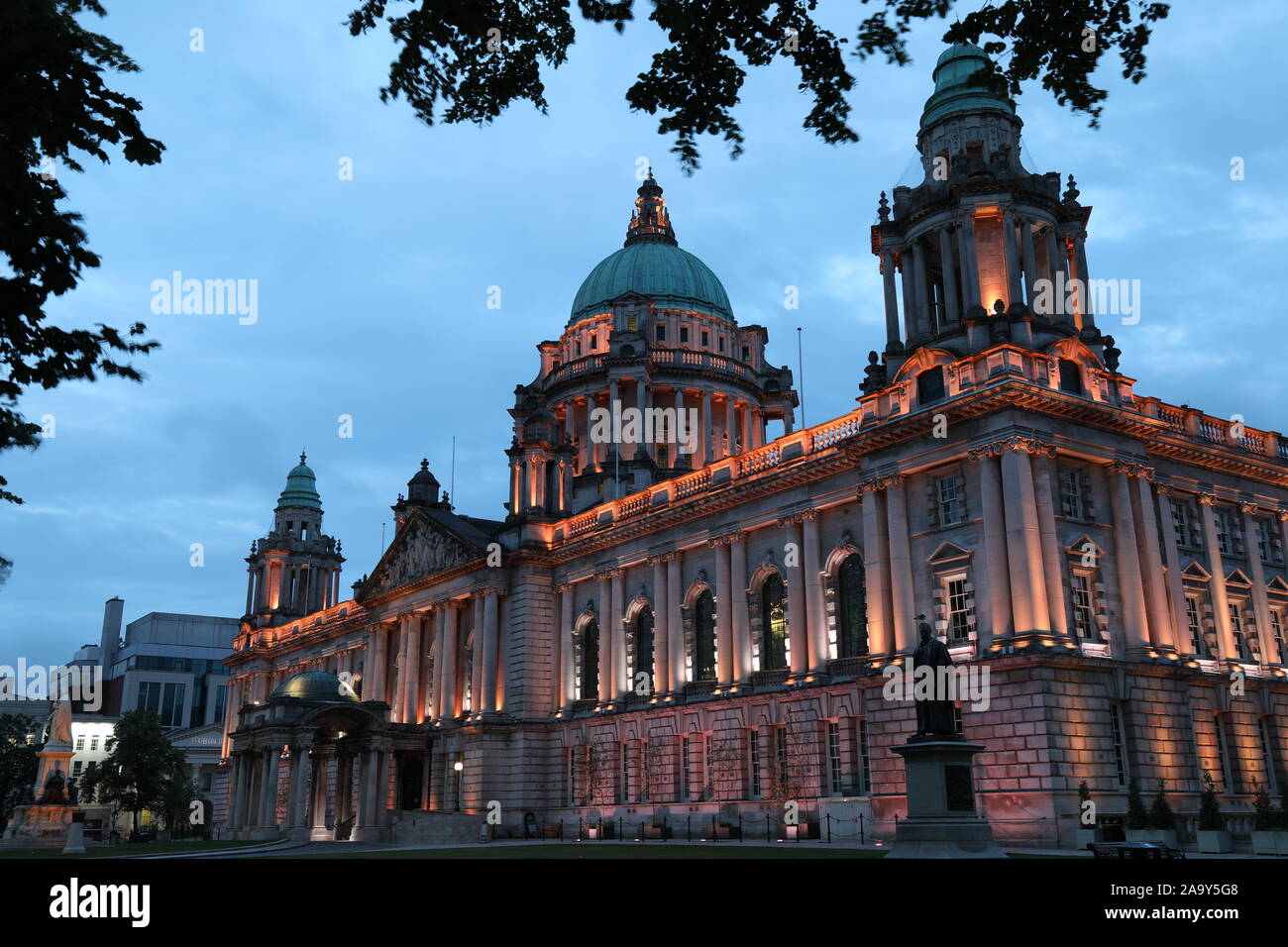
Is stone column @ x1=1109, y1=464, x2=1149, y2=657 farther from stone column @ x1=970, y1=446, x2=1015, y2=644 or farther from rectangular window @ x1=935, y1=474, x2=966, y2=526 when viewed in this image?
rectangular window @ x1=935, y1=474, x2=966, y2=526

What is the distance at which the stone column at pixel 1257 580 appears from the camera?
142 feet

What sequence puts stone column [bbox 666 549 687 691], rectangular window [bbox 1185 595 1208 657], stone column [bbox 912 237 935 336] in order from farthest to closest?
stone column [bbox 666 549 687 691]
stone column [bbox 912 237 935 336]
rectangular window [bbox 1185 595 1208 657]

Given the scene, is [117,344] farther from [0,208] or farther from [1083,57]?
[1083,57]

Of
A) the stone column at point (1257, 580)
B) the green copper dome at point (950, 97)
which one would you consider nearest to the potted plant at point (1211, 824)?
the stone column at point (1257, 580)

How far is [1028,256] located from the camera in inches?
1729

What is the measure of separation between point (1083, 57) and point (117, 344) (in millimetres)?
10999

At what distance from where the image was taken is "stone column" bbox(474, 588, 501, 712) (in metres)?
59.3

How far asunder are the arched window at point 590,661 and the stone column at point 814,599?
16.3m

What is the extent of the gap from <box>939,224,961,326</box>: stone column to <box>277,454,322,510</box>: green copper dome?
226 ft

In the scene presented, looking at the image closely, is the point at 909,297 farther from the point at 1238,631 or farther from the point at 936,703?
the point at 936,703

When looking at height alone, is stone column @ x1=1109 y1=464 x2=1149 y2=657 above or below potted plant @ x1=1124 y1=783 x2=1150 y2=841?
above

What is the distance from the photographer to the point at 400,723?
208ft

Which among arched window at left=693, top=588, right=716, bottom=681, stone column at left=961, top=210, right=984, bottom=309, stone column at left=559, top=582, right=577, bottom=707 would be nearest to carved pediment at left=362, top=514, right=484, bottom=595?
stone column at left=559, top=582, right=577, bottom=707
